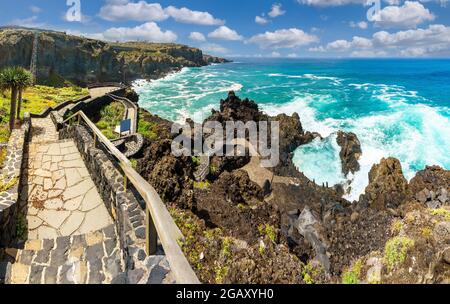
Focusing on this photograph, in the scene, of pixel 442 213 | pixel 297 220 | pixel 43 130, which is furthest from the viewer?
pixel 43 130

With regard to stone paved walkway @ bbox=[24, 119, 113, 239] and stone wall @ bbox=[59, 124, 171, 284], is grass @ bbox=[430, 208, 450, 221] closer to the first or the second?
stone wall @ bbox=[59, 124, 171, 284]

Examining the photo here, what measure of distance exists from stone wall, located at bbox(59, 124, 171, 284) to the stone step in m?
0.38

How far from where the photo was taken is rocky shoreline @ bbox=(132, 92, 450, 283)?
6.45 metres

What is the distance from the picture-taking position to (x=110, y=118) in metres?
31.0

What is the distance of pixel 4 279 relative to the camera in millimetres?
5145

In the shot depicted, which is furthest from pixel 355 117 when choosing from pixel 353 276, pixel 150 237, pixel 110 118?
pixel 150 237

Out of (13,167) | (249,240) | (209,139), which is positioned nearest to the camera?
(13,167)

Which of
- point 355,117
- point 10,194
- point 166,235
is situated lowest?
point 10,194

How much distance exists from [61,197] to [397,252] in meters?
9.03

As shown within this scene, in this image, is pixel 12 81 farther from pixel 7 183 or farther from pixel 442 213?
pixel 442 213

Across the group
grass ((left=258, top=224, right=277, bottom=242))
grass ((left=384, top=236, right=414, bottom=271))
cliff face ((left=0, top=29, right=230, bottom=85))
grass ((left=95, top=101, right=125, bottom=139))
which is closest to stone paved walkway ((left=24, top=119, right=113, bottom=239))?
grass ((left=384, top=236, right=414, bottom=271))
